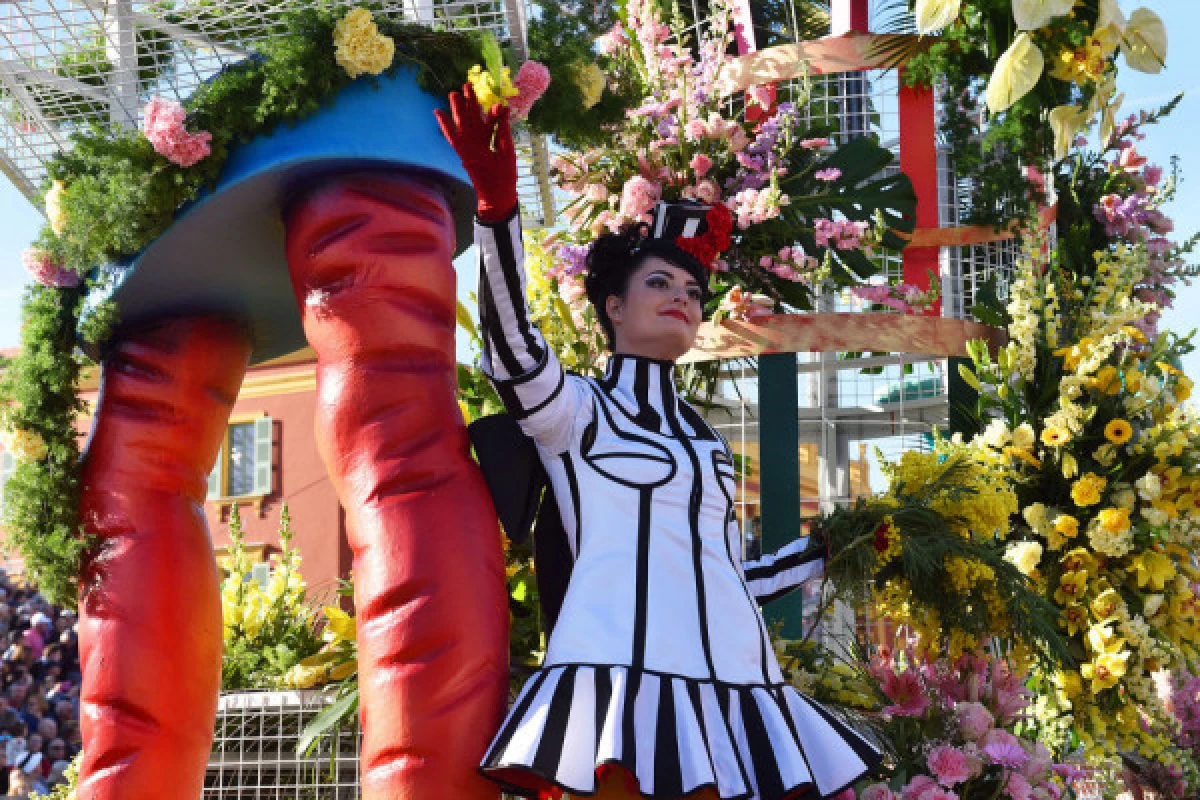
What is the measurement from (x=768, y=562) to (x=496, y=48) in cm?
143

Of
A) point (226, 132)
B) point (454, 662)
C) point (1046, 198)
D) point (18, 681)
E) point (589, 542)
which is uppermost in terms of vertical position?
point (1046, 198)

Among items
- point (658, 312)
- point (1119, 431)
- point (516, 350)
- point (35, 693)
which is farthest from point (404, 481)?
point (35, 693)

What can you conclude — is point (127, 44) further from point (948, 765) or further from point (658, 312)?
point (948, 765)

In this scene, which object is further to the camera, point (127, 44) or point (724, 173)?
point (724, 173)

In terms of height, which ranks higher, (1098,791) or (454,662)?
(454,662)

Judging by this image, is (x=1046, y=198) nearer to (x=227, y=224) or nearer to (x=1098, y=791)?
(x=1098, y=791)

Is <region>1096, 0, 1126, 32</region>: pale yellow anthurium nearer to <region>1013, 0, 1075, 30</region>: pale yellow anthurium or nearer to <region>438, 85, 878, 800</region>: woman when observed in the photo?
<region>1013, 0, 1075, 30</region>: pale yellow anthurium

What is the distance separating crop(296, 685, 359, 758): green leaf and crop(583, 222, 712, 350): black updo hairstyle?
1.08 meters

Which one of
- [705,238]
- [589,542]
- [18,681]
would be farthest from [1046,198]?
[18,681]

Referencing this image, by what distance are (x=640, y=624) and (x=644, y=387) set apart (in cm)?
66

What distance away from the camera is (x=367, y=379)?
2.96 metres

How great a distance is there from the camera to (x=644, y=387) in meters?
3.31

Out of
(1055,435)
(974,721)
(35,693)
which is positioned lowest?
(35,693)

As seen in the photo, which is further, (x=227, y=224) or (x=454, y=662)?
(x=227, y=224)
